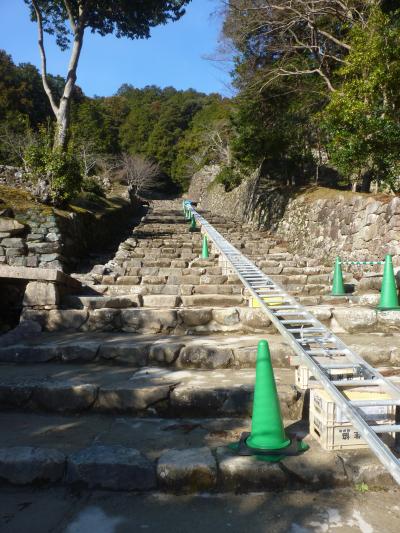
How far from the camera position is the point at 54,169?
884cm

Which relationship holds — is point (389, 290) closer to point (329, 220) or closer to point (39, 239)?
point (329, 220)

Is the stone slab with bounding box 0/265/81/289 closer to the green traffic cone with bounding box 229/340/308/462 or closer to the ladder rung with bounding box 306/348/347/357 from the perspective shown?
the ladder rung with bounding box 306/348/347/357

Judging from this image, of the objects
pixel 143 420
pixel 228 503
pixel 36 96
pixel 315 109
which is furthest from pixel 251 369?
pixel 36 96

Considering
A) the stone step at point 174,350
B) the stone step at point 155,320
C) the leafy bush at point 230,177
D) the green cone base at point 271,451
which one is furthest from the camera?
the leafy bush at point 230,177

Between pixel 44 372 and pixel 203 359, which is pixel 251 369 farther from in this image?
pixel 44 372

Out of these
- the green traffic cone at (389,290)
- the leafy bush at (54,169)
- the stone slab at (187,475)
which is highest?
the leafy bush at (54,169)

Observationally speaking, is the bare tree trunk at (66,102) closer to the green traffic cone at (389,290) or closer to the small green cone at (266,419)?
the green traffic cone at (389,290)

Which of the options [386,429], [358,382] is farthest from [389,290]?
[386,429]

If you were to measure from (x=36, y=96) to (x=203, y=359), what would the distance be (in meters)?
29.2

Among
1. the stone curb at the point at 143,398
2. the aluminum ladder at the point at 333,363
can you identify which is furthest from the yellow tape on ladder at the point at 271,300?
the stone curb at the point at 143,398

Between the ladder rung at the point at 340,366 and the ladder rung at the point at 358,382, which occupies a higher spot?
the ladder rung at the point at 340,366

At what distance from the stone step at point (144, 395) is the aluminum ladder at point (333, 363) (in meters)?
0.30

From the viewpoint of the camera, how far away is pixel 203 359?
3799 millimetres

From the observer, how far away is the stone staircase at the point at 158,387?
2.31 metres
